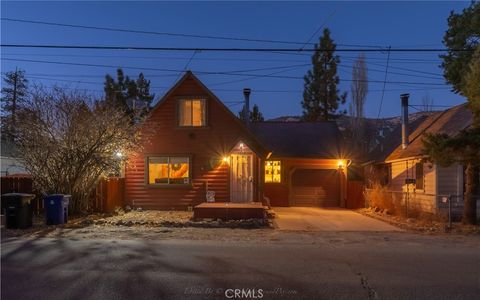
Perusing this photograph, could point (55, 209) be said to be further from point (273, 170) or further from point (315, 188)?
Result: point (315, 188)

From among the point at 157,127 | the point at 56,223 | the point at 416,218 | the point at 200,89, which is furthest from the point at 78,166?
the point at 416,218

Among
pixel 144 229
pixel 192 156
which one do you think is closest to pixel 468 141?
pixel 144 229

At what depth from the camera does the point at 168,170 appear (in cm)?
2228

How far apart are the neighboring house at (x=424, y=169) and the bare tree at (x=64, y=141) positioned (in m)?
11.7

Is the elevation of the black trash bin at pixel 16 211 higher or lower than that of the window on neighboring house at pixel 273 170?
lower

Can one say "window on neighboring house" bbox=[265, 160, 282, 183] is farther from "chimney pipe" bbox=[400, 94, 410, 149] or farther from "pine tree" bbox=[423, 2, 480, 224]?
"pine tree" bbox=[423, 2, 480, 224]

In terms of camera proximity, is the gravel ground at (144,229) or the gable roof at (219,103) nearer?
the gravel ground at (144,229)

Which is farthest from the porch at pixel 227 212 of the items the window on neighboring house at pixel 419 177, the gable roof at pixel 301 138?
the gable roof at pixel 301 138

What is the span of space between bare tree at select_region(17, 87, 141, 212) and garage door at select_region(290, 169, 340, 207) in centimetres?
1248

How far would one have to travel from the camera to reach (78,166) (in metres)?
17.7

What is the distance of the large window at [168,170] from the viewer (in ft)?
72.5

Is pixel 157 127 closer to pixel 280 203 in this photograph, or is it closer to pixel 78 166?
pixel 78 166

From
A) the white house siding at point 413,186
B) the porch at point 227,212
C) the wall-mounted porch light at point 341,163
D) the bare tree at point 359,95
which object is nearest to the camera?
the porch at point 227,212

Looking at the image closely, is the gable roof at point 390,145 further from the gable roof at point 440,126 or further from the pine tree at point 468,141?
the pine tree at point 468,141
